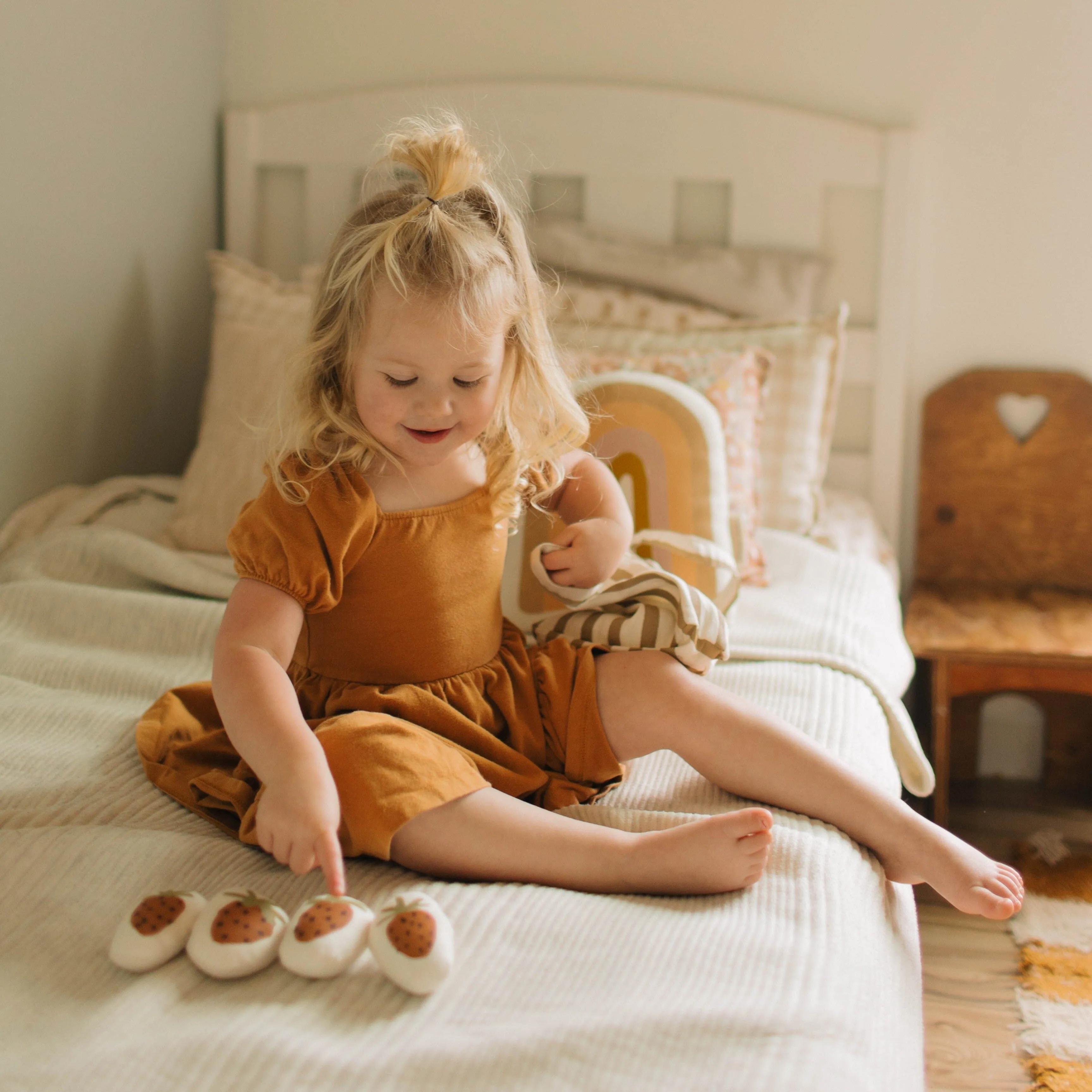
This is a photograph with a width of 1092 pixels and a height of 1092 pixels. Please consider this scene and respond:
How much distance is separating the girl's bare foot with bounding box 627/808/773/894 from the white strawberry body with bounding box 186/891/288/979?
0.91 ft

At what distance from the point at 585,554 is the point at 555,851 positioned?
0.33 meters

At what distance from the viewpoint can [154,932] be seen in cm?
75

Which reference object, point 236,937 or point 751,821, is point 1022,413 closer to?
point 751,821

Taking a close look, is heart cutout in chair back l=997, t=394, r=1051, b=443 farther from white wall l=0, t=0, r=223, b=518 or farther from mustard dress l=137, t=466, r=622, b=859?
white wall l=0, t=0, r=223, b=518

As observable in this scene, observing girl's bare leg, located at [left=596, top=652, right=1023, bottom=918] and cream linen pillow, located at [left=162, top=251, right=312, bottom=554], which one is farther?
cream linen pillow, located at [left=162, top=251, right=312, bottom=554]

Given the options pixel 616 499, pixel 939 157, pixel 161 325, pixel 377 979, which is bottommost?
pixel 377 979

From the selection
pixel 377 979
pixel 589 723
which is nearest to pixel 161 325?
pixel 589 723

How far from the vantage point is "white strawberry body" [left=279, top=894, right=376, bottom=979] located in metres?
0.72

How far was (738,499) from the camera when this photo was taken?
1594mm

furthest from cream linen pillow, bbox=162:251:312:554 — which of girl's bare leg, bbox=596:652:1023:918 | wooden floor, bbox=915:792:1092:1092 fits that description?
wooden floor, bbox=915:792:1092:1092

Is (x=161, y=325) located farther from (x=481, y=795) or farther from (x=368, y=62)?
(x=481, y=795)

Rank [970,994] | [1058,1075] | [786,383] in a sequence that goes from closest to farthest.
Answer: [1058,1075], [970,994], [786,383]

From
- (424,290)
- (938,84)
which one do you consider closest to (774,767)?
(424,290)

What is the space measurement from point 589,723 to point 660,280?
1085 mm
